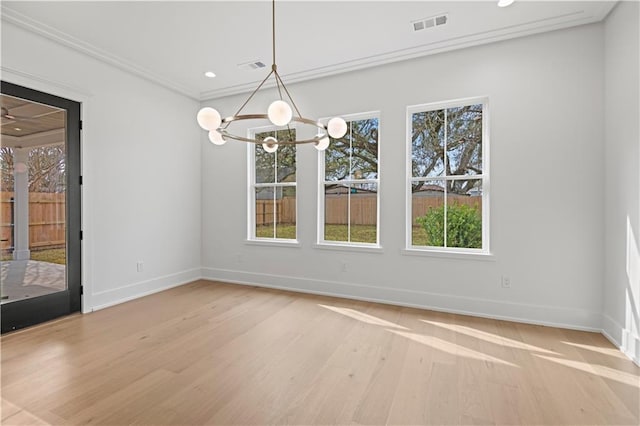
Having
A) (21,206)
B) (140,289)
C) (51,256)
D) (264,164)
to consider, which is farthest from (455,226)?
(21,206)

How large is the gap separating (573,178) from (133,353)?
443cm

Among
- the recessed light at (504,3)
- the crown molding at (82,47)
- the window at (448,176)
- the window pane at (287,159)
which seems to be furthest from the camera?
the window pane at (287,159)

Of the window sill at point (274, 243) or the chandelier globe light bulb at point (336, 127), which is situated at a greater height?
the chandelier globe light bulb at point (336, 127)

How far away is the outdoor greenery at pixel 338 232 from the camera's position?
13.8 ft

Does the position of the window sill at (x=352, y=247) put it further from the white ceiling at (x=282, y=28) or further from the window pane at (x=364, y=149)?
the white ceiling at (x=282, y=28)

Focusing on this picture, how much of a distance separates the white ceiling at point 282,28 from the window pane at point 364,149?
0.74 meters

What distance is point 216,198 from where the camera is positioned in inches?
204

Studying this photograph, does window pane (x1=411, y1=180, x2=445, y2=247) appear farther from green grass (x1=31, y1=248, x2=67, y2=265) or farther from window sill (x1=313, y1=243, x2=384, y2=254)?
green grass (x1=31, y1=248, x2=67, y2=265)

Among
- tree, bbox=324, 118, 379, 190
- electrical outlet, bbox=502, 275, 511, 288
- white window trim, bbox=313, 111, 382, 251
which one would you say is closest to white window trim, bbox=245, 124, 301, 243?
white window trim, bbox=313, 111, 382, 251

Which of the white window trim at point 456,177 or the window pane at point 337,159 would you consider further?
the window pane at point 337,159

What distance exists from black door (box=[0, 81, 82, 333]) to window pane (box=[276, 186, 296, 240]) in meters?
2.46

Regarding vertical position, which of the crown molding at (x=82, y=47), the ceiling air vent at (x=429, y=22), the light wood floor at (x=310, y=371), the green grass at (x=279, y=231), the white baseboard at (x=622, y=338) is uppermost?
the ceiling air vent at (x=429, y=22)

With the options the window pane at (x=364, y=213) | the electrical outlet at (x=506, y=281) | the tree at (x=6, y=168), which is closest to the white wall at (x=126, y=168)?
the tree at (x=6, y=168)

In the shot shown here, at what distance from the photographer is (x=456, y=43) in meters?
3.49
